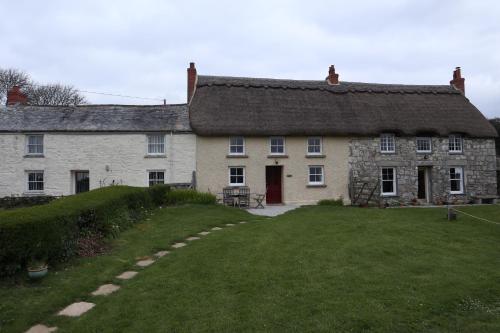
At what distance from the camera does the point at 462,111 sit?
72.3 feet

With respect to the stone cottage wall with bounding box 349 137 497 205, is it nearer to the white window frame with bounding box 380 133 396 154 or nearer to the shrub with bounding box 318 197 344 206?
the white window frame with bounding box 380 133 396 154

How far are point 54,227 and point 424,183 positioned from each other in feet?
68.7

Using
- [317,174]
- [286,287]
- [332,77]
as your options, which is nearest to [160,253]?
[286,287]

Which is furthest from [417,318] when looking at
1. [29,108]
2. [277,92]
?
[29,108]

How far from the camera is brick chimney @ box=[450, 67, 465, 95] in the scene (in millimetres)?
Answer: 24359

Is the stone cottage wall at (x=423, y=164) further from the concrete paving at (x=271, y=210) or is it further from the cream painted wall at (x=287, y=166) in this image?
the concrete paving at (x=271, y=210)

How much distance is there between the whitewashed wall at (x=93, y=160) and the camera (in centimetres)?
1822

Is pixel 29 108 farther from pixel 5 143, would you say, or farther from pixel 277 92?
pixel 277 92

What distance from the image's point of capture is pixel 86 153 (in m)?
18.5

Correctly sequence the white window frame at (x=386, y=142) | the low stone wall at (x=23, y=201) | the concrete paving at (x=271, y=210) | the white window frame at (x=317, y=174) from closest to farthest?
the concrete paving at (x=271, y=210), the low stone wall at (x=23, y=201), the white window frame at (x=317, y=174), the white window frame at (x=386, y=142)

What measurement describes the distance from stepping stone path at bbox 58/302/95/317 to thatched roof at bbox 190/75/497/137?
13693 millimetres

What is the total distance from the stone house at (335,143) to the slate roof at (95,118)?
4.66ft

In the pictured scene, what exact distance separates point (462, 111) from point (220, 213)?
17809 millimetres

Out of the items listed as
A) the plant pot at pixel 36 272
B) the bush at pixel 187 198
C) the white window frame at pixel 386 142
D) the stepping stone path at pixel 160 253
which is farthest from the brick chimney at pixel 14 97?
the white window frame at pixel 386 142
